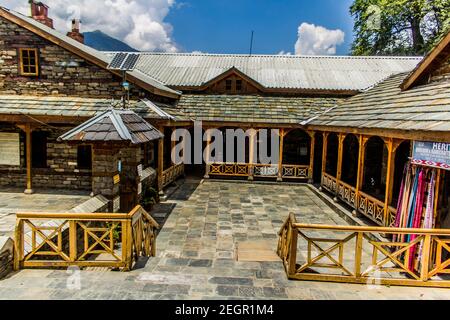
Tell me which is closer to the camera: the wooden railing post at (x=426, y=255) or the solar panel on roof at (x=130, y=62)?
the wooden railing post at (x=426, y=255)

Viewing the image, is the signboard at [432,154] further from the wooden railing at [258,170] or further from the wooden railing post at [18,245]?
the wooden railing at [258,170]

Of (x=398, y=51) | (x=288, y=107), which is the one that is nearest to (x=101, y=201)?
(x=288, y=107)

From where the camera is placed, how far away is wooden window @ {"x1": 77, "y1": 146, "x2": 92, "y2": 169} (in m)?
11.8

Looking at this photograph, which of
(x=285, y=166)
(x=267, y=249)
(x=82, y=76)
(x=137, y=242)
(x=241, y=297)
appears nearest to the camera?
(x=241, y=297)

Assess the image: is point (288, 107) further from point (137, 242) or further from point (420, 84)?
point (137, 242)

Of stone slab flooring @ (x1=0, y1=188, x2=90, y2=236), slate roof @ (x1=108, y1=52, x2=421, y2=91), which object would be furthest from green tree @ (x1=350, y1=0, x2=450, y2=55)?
stone slab flooring @ (x1=0, y1=188, x2=90, y2=236)

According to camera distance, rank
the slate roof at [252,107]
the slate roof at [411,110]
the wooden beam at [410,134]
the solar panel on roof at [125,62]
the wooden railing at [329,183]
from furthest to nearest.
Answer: the slate roof at [252,107] < the wooden railing at [329,183] < the solar panel on roof at [125,62] < the slate roof at [411,110] < the wooden beam at [410,134]

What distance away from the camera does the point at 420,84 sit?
9.91m

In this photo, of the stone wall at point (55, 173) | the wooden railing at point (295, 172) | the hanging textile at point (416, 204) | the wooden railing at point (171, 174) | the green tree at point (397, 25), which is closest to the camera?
the hanging textile at point (416, 204)

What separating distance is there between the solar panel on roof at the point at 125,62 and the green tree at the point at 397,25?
2264 cm

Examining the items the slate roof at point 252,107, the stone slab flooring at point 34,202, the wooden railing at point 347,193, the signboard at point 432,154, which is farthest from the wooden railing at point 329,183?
the stone slab flooring at point 34,202

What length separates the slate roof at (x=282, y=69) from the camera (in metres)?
18.5

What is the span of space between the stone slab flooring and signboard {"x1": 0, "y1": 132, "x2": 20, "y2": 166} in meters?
1.19
